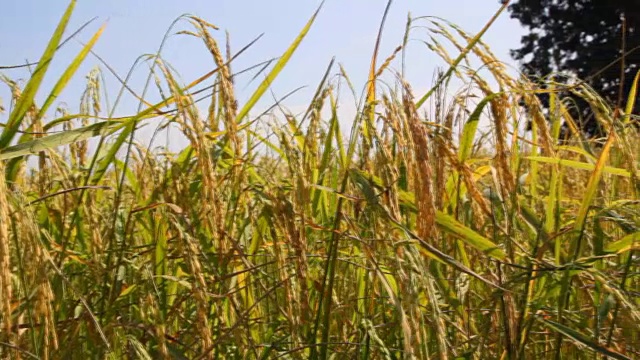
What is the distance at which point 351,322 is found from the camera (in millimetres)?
1507

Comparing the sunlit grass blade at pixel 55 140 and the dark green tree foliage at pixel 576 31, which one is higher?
the dark green tree foliage at pixel 576 31

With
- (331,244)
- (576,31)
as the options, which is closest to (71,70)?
(331,244)

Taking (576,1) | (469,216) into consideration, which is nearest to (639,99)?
(576,1)

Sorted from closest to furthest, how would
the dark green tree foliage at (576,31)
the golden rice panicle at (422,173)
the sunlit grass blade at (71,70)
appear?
the golden rice panicle at (422,173)
the sunlit grass blade at (71,70)
the dark green tree foliage at (576,31)

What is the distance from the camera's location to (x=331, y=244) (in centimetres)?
110

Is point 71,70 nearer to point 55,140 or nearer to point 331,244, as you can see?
point 55,140

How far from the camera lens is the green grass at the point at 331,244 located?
0.97 meters

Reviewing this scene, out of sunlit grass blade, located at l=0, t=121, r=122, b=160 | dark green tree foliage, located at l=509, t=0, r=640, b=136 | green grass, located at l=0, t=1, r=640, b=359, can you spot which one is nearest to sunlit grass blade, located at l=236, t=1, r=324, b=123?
green grass, located at l=0, t=1, r=640, b=359

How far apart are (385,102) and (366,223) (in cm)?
56

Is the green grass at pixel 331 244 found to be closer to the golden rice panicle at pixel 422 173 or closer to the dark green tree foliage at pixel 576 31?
the golden rice panicle at pixel 422 173

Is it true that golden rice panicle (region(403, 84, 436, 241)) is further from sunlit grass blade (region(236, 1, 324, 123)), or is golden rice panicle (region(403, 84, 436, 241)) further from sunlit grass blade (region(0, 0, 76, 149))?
sunlit grass blade (region(0, 0, 76, 149))

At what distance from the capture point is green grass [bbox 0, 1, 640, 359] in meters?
0.97

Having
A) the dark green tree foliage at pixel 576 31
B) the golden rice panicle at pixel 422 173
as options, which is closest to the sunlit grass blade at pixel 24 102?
the golden rice panicle at pixel 422 173

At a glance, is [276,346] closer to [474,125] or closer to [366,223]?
[366,223]
